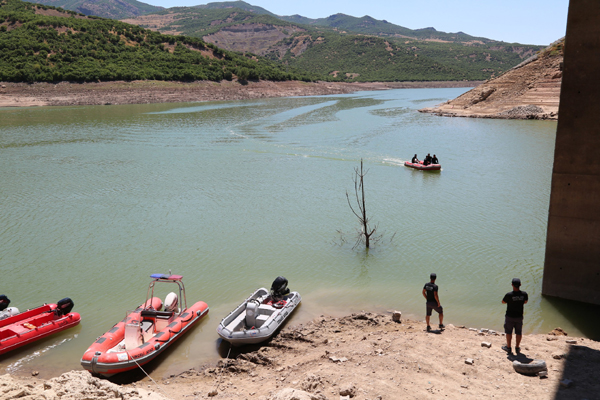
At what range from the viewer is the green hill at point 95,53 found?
62.9 meters

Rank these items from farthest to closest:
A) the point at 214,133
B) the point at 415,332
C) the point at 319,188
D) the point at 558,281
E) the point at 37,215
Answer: the point at 214,133 < the point at 319,188 < the point at 37,215 < the point at 558,281 < the point at 415,332

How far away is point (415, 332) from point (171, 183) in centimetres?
1635

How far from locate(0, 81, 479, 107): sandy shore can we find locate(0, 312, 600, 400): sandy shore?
195ft

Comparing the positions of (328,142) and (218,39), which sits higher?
(218,39)

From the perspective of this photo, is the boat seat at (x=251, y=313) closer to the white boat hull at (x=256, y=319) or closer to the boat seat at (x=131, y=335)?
the white boat hull at (x=256, y=319)

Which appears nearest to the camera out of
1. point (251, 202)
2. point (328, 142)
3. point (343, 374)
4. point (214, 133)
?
point (343, 374)

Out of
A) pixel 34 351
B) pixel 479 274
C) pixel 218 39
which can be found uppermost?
pixel 218 39

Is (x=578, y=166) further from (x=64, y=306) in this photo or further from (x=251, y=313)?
(x=64, y=306)

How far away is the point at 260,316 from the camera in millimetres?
9578

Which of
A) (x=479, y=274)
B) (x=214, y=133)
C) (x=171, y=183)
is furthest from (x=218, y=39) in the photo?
(x=479, y=274)

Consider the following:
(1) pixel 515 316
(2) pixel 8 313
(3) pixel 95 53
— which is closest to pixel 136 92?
(3) pixel 95 53

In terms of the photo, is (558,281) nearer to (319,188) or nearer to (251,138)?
(319,188)

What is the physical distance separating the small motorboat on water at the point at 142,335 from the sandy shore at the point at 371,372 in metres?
0.48

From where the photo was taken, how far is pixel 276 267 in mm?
12906
